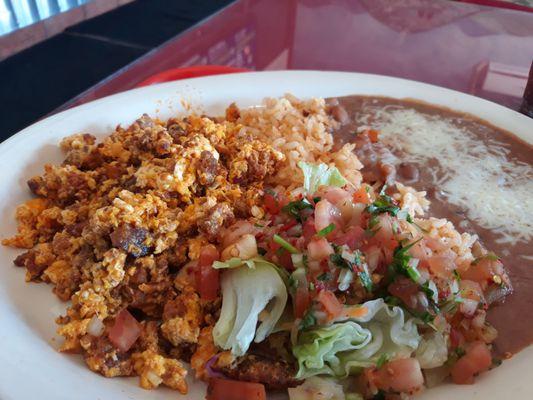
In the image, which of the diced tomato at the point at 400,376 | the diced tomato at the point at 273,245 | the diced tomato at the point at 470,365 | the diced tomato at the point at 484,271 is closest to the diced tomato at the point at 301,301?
the diced tomato at the point at 273,245

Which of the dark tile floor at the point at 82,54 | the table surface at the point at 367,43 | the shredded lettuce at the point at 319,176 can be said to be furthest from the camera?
the table surface at the point at 367,43

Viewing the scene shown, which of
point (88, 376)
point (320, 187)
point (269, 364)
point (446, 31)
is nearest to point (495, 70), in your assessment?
point (446, 31)

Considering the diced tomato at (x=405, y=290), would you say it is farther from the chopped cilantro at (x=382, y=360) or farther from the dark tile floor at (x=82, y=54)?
the dark tile floor at (x=82, y=54)

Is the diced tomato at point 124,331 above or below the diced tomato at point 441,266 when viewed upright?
below

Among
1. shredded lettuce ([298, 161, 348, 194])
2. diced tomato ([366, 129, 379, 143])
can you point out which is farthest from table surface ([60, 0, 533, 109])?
shredded lettuce ([298, 161, 348, 194])

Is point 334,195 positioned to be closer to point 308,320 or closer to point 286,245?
point 286,245

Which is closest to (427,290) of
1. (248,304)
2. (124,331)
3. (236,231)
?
(248,304)
